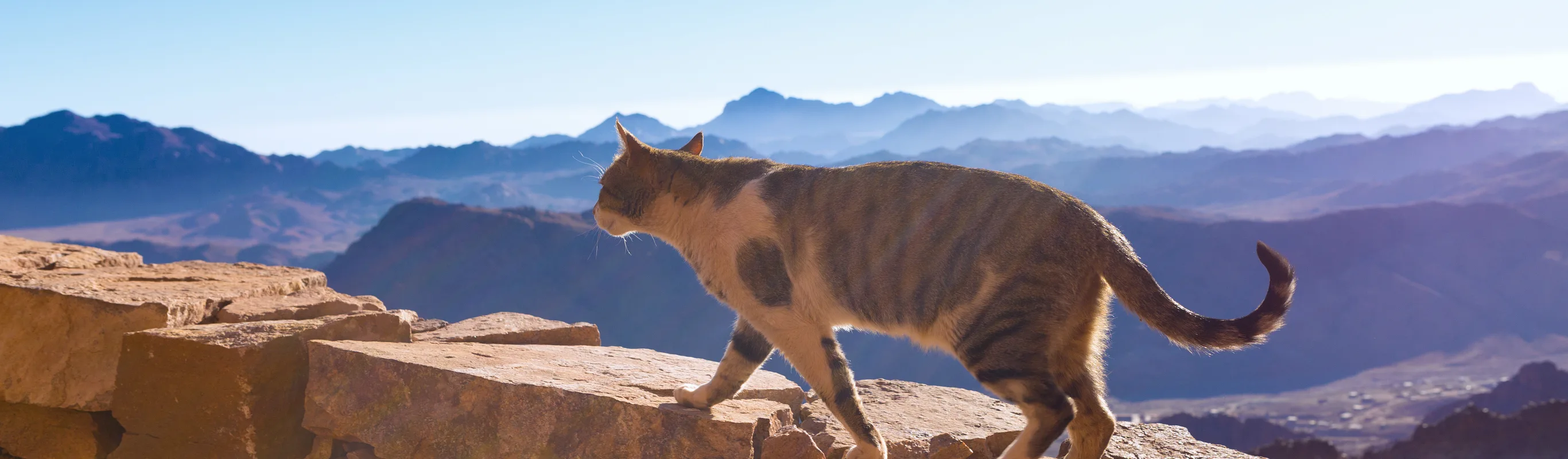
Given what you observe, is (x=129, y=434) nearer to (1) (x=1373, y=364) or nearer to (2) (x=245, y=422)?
(2) (x=245, y=422)

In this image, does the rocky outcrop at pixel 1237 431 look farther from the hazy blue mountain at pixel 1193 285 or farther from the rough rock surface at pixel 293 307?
the rough rock surface at pixel 293 307

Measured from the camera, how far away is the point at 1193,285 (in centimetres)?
7062

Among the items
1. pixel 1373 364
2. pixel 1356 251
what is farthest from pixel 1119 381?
pixel 1356 251

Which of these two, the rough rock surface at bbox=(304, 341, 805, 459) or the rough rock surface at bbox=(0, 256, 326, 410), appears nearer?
the rough rock surface at bbox=(304, 341, 805, 459)

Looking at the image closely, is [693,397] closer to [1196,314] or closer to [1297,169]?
[1196,314]

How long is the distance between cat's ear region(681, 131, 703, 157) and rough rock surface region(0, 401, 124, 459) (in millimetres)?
3874

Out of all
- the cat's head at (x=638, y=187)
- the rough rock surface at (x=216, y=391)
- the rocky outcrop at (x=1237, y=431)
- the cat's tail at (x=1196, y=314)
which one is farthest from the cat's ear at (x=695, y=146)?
the rocky outcrop at (x=1237, y=431)

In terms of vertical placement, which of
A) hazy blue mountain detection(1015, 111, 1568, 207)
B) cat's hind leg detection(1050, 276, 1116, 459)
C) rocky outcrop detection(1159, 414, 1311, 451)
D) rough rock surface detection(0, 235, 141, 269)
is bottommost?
rocky outcrop detection(1159, 414, 1311, 451)

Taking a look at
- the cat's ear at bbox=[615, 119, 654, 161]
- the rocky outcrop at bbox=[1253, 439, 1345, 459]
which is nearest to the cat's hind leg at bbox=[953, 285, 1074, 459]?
the cat's ear at bbox=[615, 119, 654, 161]

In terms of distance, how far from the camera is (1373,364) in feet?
221

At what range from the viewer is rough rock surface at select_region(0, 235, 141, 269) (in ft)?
20.2

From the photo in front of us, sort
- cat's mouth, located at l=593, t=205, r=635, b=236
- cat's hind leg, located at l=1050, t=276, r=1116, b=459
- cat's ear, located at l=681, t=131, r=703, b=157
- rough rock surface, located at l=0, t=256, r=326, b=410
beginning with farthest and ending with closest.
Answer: cat's ear, located at l=681, t=131, r=703, b=157 < rough rock surface, located at l=0, t=256, r=326, b=410 < cat's mouth, located at l=593, t=205, r=635, b=236 < cat's hind leg, located at l=1050, t=276, r=1116, b=459

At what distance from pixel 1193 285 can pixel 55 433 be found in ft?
248

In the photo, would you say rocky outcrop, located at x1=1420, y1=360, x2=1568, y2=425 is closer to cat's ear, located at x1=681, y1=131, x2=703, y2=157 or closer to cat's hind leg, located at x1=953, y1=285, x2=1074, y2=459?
cat's ear, located at x1=681, y1=131, x2=703, y2=157
